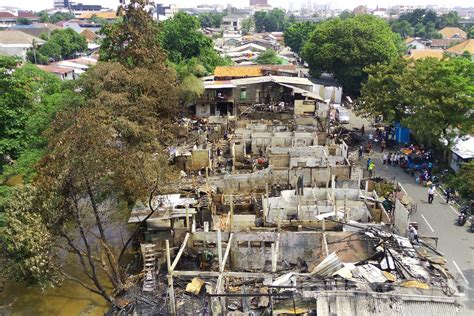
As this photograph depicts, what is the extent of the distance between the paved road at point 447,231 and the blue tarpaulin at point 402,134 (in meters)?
5.94

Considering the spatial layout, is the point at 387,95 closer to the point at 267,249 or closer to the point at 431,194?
the point at 431,194

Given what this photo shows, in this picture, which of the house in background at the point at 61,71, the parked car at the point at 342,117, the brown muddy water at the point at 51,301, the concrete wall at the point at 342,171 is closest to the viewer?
the brown muddy water at the point at 51,301

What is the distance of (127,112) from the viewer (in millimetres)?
21109

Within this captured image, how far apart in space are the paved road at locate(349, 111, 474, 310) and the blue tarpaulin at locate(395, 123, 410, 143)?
5937mm

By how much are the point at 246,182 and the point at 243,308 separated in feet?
25.9

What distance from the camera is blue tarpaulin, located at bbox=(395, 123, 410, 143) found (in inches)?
1129

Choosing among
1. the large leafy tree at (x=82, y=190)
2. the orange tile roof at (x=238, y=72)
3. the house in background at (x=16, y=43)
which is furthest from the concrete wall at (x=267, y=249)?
the house in background at (x=16, y=43)

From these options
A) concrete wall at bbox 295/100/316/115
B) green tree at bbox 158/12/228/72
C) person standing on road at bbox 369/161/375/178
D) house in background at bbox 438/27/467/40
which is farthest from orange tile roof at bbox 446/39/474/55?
person standing on road at bbox 369/161/375/178

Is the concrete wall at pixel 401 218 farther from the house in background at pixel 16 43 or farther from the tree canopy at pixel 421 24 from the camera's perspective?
the tree canopy at pixel 421 24

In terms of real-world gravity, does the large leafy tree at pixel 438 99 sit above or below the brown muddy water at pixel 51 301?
above

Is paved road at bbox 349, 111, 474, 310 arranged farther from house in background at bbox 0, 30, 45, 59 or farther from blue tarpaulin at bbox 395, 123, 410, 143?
house in background at bbox 0, 30, 45, 59

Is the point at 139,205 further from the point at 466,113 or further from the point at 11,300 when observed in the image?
the point at 466,113

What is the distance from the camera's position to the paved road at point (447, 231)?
1455cm

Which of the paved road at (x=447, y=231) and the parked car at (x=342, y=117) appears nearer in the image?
the paved road at (x=447, y=231)
